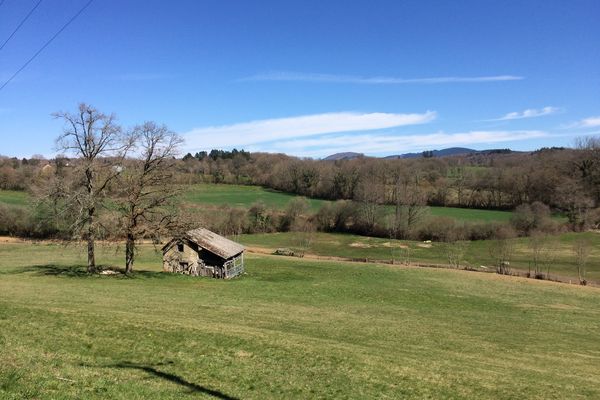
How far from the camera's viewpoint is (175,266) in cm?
4694

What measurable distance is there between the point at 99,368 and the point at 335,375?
268 inches

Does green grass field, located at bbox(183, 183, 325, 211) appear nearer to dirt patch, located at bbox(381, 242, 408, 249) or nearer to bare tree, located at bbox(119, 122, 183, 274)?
dirt patch, located at bbox(381, 242, 408, 249)

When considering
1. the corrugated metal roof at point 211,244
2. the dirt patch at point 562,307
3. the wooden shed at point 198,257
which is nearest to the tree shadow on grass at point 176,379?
the corrugated metal roof at point 211,244

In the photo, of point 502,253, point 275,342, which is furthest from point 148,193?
point 502,253

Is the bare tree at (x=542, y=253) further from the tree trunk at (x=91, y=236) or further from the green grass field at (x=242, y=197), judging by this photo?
the tree trunk at (x=91, y=236)

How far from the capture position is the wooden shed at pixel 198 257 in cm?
4603

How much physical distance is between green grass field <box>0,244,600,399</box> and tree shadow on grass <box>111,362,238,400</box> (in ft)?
0.17

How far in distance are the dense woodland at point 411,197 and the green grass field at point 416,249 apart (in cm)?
543

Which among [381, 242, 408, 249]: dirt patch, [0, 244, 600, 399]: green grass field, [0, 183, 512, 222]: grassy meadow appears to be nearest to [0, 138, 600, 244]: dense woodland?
[0, 183, 512, 222]: grassy meadow

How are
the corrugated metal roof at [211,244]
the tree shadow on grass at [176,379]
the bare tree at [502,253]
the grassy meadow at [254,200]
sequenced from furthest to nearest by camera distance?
the grassy meadow at [254,200], the bare tree at [502,253], the corrugated metal roof at [211,244], the tree shadow on grass at [176,379]

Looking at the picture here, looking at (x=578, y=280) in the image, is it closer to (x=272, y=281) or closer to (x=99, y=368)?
(x=272, y=281)

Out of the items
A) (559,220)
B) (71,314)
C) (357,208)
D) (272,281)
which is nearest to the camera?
(71,314)

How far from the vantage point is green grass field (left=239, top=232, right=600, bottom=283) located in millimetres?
70250

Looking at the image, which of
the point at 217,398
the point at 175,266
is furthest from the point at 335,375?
the point at 175,266
